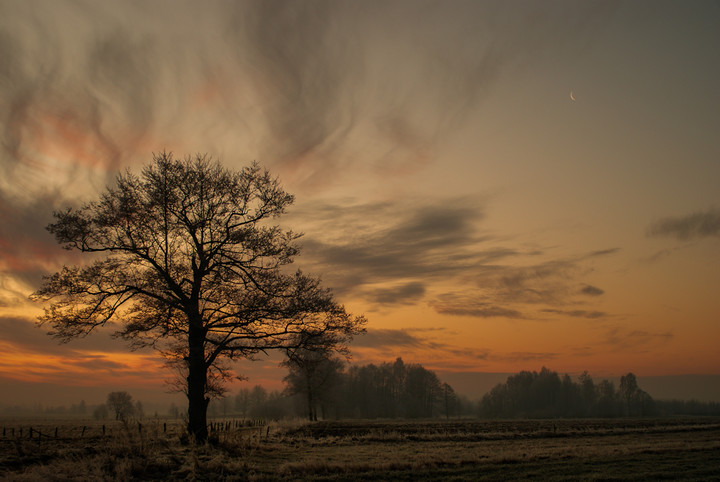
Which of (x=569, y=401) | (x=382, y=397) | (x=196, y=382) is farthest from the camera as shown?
(x=569, y=401)

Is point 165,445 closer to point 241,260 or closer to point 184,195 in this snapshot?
point 241,260

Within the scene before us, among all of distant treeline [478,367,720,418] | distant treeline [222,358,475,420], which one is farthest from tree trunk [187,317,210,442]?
distant treeline [478,367,720,418]

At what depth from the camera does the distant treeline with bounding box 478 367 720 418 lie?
444 ft

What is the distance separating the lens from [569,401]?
14500 centimetres

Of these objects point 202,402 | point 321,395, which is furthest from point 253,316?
point 321,395

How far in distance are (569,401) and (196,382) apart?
153 meters

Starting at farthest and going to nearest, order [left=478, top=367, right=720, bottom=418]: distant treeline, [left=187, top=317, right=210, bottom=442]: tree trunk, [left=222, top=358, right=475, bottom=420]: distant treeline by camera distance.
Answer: [left=478, top=367, right=720, bottom=418]: distant treeline → [left=222, top=358, right=475, bottom=420]: distant treeline → [left=187, top=317, right=210, bottom=442]: tree trunk

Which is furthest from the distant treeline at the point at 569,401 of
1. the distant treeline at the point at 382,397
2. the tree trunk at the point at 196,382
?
the tree trunk at the point at 196,382

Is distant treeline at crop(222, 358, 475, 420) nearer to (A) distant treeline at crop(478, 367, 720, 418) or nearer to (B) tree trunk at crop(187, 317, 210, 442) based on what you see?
(A) distant treeline at crop(478, 367, 720, 418)

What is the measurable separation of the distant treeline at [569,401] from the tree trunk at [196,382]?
127247mm

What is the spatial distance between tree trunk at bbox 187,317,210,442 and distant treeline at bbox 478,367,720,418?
127 metres

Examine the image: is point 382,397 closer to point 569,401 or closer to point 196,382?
point 569,401

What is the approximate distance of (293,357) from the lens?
20016 mm

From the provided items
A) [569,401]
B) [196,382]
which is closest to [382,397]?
[569,401]
